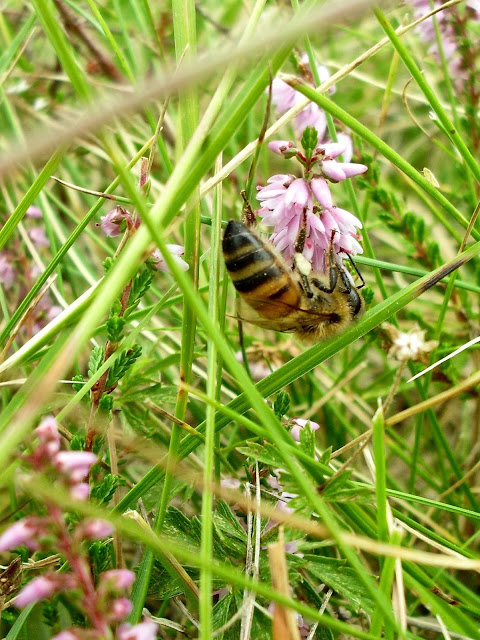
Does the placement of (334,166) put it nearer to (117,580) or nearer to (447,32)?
(117,580)

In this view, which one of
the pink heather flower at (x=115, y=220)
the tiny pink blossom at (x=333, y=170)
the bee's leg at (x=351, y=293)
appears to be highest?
the pink heather flower at (x=115, y=220)

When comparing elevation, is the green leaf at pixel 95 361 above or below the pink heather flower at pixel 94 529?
below

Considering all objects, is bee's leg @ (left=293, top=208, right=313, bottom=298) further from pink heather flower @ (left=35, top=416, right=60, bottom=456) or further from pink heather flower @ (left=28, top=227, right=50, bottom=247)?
pink heather flower @ (left=28, top=227, right=50, bottom=247)

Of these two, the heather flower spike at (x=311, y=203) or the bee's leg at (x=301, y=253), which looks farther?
the bee's leg at (x=301, y=253)

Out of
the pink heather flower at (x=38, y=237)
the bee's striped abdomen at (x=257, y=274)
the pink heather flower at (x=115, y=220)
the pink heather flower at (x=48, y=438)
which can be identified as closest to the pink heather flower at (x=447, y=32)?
the bee's striped abdomen at (x=257, y=274)

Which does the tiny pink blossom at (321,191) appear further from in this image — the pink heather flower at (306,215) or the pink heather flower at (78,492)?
the pink heather flower at (78,492)

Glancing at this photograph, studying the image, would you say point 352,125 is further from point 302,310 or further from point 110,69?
point 110,69
